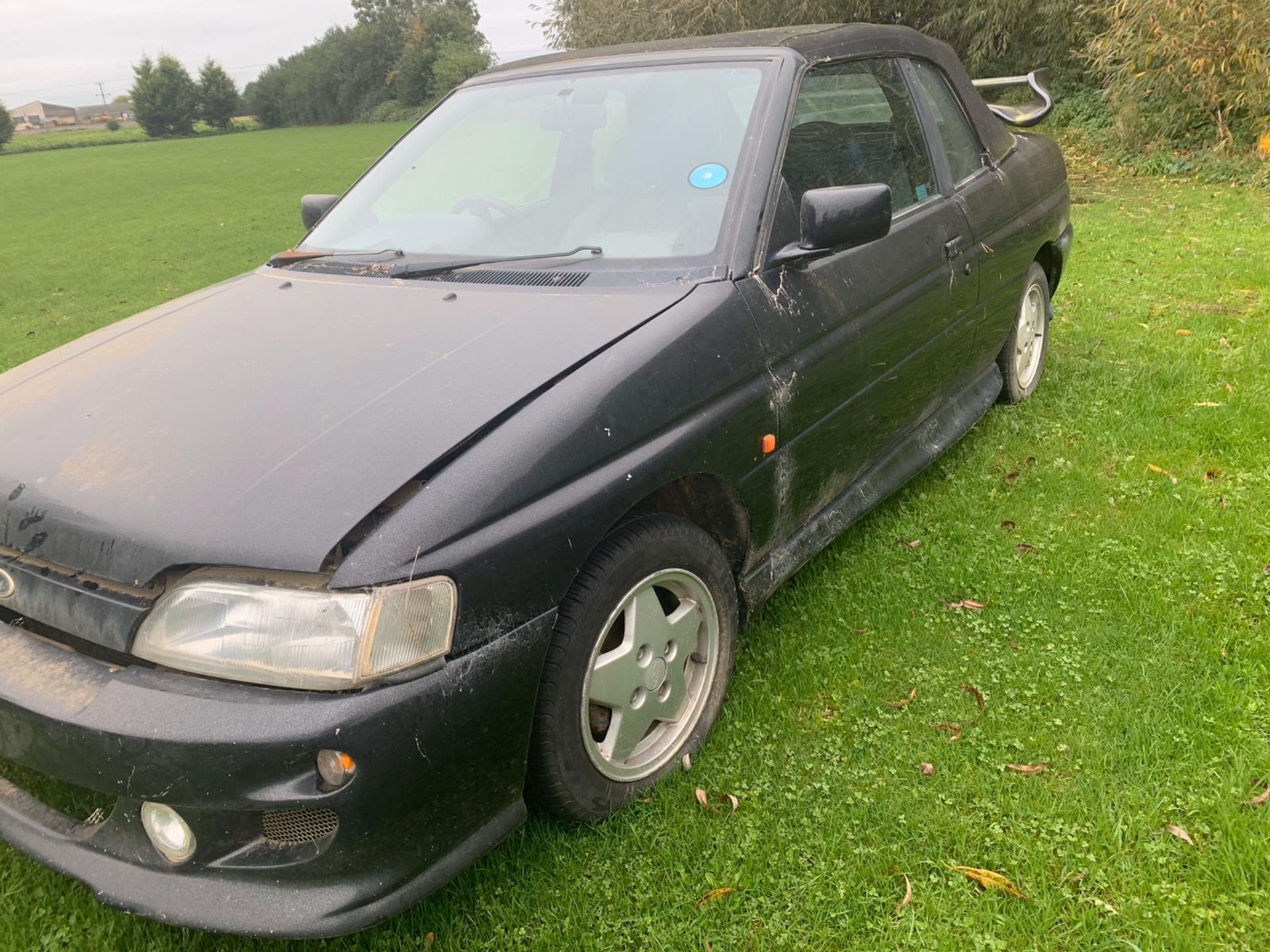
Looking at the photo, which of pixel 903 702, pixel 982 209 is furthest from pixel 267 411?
pixel 982 209

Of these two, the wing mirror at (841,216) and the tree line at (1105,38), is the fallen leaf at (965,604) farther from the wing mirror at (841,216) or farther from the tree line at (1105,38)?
the tree line at (1105,38)

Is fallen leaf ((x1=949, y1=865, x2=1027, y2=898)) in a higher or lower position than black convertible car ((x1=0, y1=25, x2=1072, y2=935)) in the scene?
lower

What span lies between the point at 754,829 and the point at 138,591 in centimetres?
139

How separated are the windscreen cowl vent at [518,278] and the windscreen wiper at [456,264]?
23 mm

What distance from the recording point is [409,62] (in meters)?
59.7

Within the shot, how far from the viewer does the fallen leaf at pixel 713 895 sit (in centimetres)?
200

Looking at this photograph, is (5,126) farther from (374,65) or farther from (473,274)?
(473,274)

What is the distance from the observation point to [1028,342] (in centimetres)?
442

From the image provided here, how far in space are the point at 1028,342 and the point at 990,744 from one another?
261 centimetres

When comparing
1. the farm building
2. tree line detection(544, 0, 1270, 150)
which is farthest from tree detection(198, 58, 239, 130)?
tree line detection(544, 0, 1270, 150)

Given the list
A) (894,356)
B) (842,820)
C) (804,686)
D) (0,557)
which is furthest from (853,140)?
(0,557)

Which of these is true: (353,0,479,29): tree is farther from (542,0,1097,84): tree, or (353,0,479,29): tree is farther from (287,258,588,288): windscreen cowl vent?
→ (287,258,588,288): windscreen cowl vent

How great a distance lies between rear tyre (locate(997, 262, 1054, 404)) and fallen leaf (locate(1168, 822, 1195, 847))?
2.45 meters

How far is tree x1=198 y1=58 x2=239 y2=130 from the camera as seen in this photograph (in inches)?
2452
